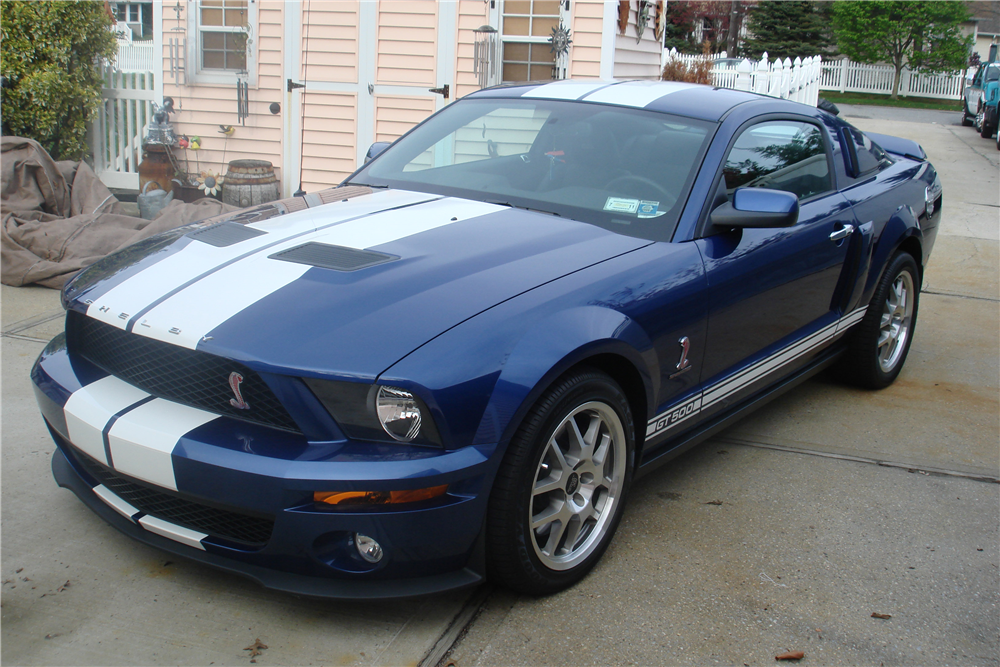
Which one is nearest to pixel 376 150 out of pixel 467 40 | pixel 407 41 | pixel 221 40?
pixel 467 40

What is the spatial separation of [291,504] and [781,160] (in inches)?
102

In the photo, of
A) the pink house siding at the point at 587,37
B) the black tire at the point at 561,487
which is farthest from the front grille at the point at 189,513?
the pink house siding at the point at 587,37

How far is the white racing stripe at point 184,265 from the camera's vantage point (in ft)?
8.05

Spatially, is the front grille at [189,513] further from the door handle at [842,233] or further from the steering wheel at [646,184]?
the door handle at [842,233]

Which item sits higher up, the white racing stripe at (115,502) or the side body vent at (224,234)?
the side body vent at (224,234)

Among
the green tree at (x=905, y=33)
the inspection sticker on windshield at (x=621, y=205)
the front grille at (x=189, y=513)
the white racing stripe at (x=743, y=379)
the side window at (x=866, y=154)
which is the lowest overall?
the front grille at (x=189, y=513)

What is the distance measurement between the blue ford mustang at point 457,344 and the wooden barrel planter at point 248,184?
15.5 feet

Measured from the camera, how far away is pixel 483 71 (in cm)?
869

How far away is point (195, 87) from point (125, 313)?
25.7 ft

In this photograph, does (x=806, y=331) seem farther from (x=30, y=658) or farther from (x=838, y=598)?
(x=30, y=658)

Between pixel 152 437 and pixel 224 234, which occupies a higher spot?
pixel 224 234

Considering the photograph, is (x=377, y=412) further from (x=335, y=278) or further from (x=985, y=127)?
(x=985, y=127)

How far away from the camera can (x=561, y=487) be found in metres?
2.50

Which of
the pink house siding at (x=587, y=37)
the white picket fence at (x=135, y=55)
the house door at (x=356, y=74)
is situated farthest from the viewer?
the white picket fence at (x=135, y=55)
